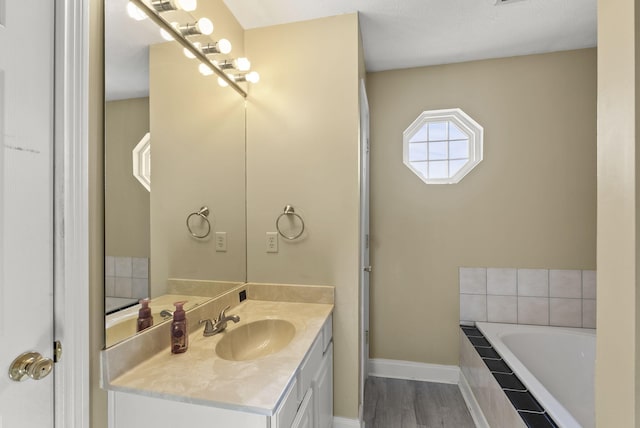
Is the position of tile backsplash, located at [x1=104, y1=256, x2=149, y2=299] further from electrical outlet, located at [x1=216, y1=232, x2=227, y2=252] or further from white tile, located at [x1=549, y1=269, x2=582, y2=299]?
white tile, located at [x1=549, y1=269, x2=582, y2=299]

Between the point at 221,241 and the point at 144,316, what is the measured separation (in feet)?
1.90

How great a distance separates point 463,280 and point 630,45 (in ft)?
6.65

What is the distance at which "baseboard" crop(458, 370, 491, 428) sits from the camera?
1.82 m

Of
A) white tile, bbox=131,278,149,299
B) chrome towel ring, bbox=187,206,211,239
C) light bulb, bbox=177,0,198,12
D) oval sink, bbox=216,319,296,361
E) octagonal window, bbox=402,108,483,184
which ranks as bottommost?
oval sink, bbox=216,319,296,361

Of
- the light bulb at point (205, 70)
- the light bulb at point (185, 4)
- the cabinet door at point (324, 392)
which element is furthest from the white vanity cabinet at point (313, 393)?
the light bulb at point (185, 4)

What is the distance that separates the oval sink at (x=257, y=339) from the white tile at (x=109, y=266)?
21.3 inches

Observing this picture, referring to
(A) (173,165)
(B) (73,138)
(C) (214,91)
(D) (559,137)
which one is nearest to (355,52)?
(C) (214,91)

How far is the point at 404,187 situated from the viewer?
2434mm

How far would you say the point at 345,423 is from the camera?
1697mm

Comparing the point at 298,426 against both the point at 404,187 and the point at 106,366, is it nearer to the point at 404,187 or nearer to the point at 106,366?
the point at 106,366

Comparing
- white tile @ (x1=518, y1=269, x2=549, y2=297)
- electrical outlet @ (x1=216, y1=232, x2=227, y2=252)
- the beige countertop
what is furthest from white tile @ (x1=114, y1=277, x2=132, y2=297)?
white tile @ (x1=518, y1=269, x2=549, y2=297)

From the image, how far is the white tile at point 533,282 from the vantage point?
2256 millimetres

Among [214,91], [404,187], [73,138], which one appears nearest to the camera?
[73,138]

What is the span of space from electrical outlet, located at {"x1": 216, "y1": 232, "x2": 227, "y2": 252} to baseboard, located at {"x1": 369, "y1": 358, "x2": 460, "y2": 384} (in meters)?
1.64
